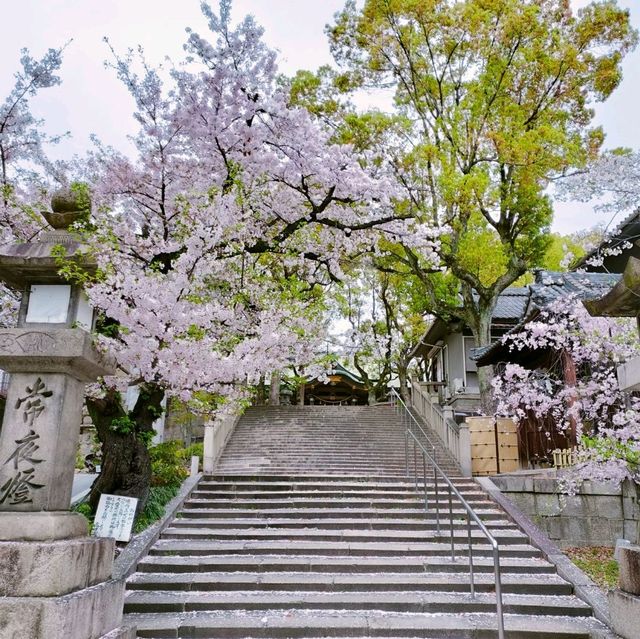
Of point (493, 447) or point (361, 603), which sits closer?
point (361, 603)

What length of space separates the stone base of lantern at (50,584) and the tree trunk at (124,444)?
4520 mm

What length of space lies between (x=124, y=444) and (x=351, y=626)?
5093mm

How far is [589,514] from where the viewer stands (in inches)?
394

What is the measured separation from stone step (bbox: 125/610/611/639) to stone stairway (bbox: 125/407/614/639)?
0.04 ft

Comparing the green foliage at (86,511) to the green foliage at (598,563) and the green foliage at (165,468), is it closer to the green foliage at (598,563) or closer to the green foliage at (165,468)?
the green foliage at (165,468)

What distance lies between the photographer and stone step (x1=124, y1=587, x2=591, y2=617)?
21.0ft

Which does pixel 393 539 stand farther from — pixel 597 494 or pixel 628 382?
pixel 628 382

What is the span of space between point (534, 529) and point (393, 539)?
2501 millimetres

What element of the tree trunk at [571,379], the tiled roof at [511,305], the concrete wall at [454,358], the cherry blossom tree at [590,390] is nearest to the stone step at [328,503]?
the tree trunk at [571,379]

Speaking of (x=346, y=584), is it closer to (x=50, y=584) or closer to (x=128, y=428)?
(x=50, y=584)

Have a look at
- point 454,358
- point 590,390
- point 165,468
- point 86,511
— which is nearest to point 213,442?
point 165,468

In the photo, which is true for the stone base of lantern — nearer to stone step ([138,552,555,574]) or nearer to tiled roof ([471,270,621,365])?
stone step ([138,552,555,574])

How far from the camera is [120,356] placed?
24.1ft

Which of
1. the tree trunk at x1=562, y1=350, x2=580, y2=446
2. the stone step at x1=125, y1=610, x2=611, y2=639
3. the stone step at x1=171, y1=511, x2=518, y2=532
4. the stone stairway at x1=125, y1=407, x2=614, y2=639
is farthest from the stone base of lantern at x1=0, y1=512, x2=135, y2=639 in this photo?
the tree trunk at x1=562, y1=350, x2=580, y2=446
